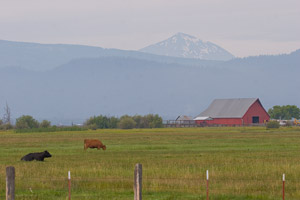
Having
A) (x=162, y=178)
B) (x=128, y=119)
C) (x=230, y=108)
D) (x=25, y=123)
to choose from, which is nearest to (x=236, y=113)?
(x=230, y=108)

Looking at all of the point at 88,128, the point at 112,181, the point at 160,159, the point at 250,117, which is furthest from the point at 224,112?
the point at 112,181

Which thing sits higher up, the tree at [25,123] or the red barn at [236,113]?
the red barn at [236,113]

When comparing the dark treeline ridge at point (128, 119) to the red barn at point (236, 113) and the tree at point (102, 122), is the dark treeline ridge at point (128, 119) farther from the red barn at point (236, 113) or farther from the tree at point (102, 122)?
the red barn at point (236, 113)

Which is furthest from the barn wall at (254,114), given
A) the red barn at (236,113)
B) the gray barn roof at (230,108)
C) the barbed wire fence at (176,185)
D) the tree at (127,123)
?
the barbed wire fence at (176,185)

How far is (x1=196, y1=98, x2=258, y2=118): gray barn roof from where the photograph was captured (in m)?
173

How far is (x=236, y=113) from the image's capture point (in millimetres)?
173375

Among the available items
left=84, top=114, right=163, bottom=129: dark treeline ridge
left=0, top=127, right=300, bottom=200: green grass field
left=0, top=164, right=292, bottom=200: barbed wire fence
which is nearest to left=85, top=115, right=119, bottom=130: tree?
left=84, top=114, right=163, bottom=129: dark treeline ridge

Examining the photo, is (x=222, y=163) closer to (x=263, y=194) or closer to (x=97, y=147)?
(x=263, y=194)

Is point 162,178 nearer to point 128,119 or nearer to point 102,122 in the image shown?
point 128,119

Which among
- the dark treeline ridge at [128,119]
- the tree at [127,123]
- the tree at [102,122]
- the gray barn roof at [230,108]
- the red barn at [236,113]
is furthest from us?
the gray barn roof at [230,108]

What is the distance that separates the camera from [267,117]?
171875 mm

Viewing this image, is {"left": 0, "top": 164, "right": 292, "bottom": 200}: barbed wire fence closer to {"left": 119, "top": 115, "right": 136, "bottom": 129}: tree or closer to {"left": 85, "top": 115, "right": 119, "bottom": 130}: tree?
{"left": 119, "top": 115, "right": 136, "bottom": 129}: tree

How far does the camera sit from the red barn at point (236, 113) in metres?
171

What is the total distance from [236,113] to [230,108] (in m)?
5.68
